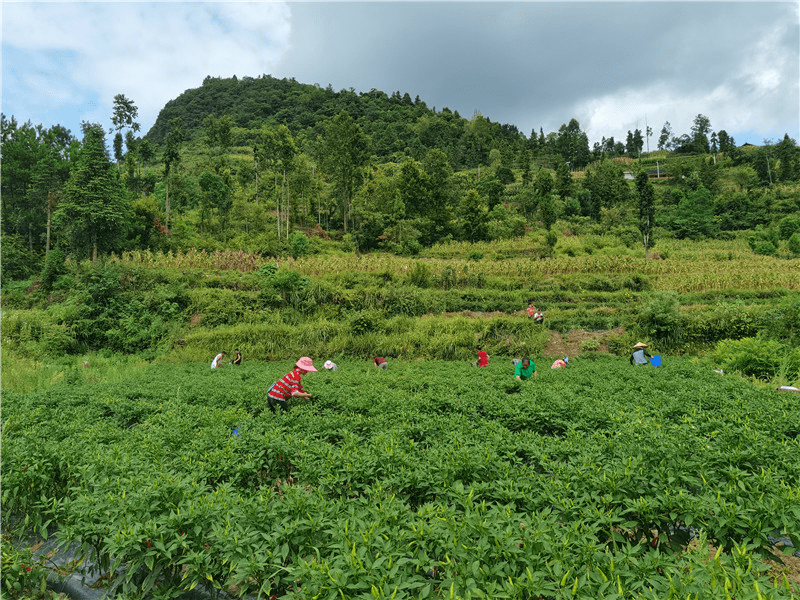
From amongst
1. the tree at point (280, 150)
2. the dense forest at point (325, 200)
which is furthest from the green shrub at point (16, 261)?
the tree at point (280, 150)

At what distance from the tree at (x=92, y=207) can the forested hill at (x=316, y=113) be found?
2621 inches

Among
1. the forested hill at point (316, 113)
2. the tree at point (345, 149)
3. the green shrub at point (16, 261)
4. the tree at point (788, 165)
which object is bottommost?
the green shrub at point (16, 261)

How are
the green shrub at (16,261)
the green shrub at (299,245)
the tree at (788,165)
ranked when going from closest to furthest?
the green shrub at (16,261)
the green shrub at (299,245)
the tree at (788,165)

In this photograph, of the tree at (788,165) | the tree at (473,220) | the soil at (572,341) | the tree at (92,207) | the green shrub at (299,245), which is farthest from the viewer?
the tree at (788,165)

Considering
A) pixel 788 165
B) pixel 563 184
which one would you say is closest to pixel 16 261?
pixel 563 184

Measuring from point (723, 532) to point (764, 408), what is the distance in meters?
4.18

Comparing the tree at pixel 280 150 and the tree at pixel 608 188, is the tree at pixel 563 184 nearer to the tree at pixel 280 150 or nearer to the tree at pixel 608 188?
the tree at pixel 608 188

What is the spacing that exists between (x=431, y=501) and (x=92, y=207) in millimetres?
29104

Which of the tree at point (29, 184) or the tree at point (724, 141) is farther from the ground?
the tree at point (724, 141)

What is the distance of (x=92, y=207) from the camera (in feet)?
81.1

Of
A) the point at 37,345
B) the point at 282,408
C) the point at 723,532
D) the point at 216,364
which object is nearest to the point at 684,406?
the point at 723,532

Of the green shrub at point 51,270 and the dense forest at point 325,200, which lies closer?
the green shrub at point 51,270

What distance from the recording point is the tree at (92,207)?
2483 centimetres

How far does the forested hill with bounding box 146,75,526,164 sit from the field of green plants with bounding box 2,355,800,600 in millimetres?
86050
